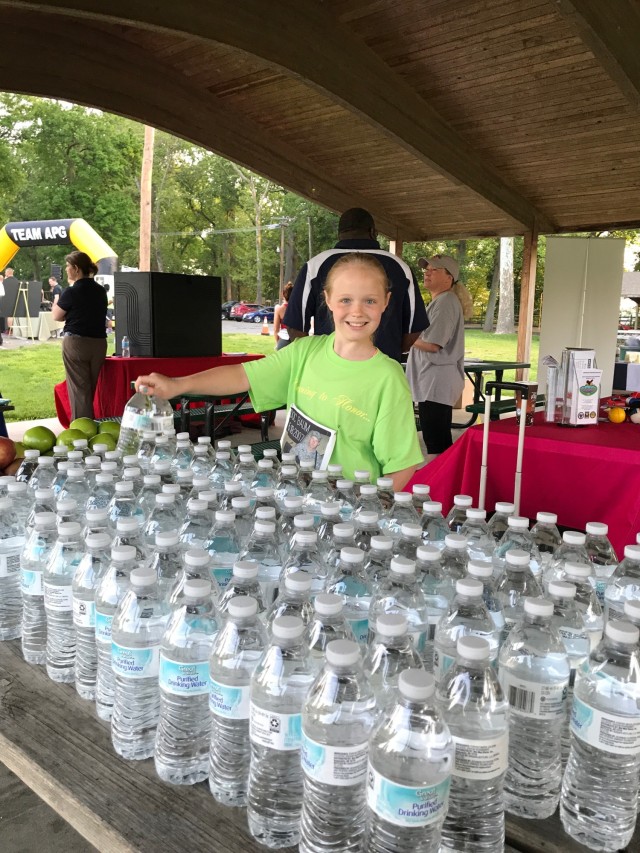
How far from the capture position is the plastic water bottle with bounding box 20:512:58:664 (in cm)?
133

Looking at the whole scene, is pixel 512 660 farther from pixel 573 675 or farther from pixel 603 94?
pixel 603 94

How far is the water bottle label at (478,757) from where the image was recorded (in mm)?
829

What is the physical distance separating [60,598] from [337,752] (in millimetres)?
679

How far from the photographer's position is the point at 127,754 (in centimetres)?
106

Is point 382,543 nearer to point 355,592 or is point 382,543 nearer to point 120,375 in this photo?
point 355,592

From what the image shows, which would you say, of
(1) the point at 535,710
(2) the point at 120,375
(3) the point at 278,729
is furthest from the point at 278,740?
(2) the point at 120,375

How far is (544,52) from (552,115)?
1015mm

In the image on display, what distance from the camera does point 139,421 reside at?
2234 mm

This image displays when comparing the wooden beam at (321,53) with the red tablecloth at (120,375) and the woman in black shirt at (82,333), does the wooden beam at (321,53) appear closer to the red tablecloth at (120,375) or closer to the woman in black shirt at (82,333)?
the red tablecloth at (120,375)

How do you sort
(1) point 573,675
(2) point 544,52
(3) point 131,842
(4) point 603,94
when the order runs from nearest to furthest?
(3) point 131,842 < (1) point 573,675 < (2) point 544,52 < (4) point 603,94

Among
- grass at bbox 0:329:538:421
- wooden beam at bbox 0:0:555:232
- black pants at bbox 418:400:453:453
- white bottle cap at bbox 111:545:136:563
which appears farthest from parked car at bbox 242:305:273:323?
white bottle cap at bbox 111:545:136:563

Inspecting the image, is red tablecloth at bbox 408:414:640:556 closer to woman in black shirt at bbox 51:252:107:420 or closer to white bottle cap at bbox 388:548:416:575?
white bottle cap at bbox 388:548:416:575

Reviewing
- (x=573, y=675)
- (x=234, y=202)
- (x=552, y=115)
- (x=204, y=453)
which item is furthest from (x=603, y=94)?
(x=234, y=202)

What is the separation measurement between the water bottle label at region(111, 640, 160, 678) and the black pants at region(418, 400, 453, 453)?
471 centimetres
